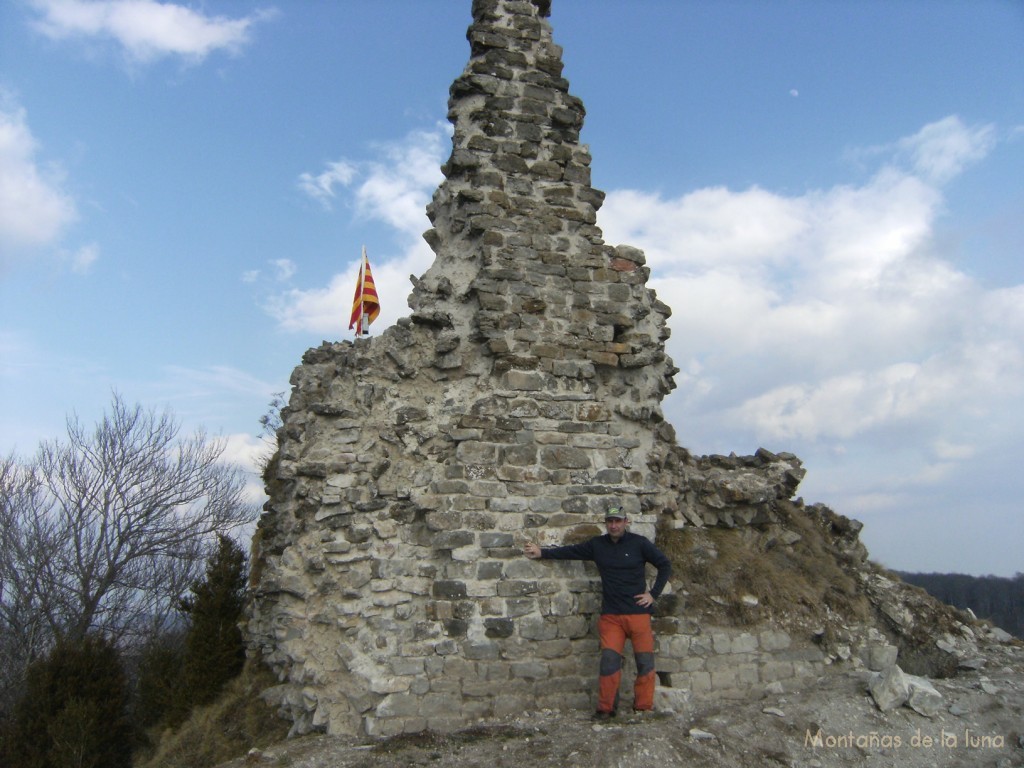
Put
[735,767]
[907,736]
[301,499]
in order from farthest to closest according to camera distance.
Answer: [301,499]
[907,736]
[735,767]

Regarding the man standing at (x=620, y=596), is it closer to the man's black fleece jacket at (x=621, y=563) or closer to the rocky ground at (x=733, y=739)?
the man's black fleece jacket at (x=621, y=563)

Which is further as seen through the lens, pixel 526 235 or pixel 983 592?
pixel 983 592

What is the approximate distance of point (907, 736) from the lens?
5785 mm

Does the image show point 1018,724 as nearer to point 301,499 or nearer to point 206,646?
point 301,499

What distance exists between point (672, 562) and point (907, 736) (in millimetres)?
2220

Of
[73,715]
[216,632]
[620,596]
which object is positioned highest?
[620,596]

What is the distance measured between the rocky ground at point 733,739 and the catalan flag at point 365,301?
16.4 ft

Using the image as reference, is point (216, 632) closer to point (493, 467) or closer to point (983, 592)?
point (493, 467)

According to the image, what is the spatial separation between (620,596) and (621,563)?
0.26m

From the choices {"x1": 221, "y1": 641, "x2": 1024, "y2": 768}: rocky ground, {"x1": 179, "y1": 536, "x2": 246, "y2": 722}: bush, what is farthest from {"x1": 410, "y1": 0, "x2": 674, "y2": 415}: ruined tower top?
{"x1": 179, "y1": 536, "x2": 246, "y2": 722}: bush

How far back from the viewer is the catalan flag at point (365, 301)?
9.36 metres

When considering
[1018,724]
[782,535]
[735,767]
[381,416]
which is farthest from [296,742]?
[1018,724]

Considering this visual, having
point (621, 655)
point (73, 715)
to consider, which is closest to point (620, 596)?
point (621, 655)

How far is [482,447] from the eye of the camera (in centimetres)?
650
